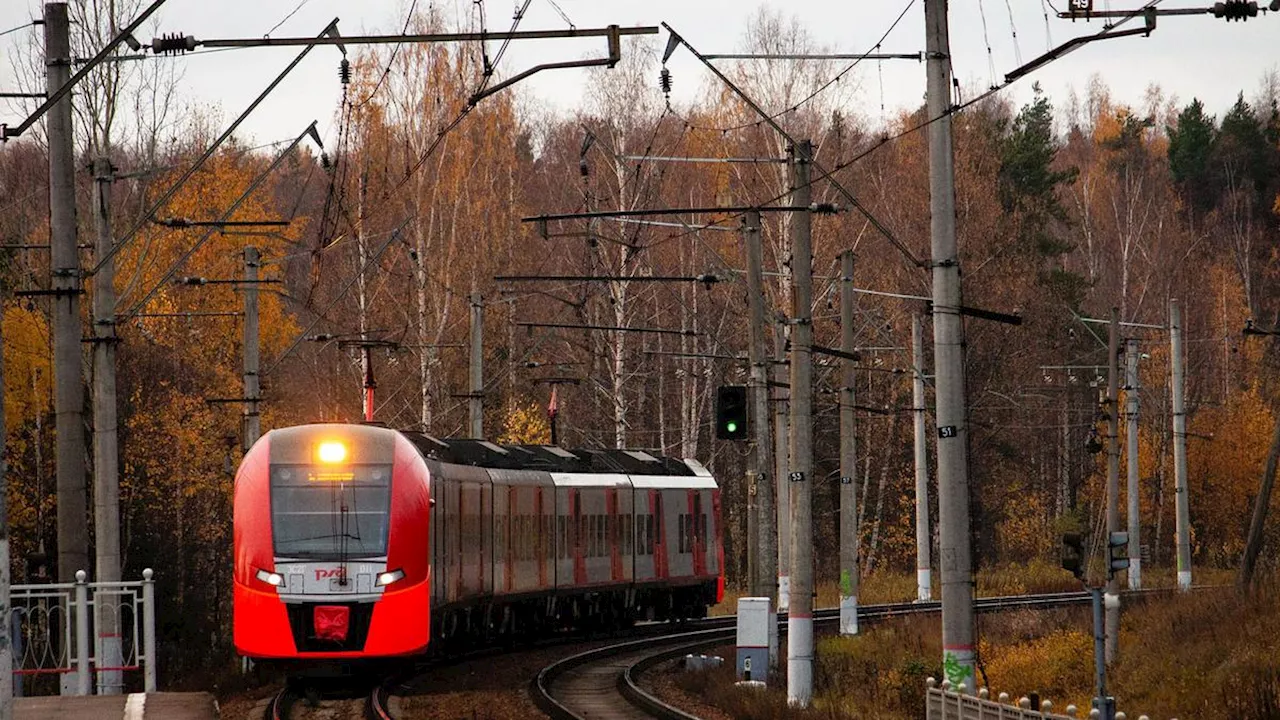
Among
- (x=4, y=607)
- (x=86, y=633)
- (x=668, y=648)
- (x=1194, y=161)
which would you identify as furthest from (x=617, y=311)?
(x=1194, y=161)

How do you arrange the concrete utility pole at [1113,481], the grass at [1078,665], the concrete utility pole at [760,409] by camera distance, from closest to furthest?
the grass at [1078,665], the concrete utility pole at [760,409], the concrete utility pole at [1113,481]

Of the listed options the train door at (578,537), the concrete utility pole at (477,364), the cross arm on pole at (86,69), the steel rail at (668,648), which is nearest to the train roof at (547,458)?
the train door at (578,537)

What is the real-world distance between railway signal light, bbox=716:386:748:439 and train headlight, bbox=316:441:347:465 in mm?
5849

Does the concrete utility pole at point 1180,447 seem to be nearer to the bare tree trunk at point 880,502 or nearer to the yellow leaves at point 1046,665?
the bare tree trunk at point 880,502

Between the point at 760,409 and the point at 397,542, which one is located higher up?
the point at 760,409

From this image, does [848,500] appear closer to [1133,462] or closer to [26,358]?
[1133,462]

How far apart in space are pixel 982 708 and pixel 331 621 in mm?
8168

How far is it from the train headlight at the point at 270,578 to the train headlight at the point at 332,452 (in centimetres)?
138

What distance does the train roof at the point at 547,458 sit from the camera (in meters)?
25.9

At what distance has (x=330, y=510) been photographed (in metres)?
22.6

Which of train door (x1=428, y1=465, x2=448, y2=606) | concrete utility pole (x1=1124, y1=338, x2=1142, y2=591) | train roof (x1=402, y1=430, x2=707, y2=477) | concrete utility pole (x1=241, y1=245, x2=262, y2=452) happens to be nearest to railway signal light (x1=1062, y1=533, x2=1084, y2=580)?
train door (x1=428, y1=465, x2=448, y2=606)

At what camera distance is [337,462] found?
75.3 ft

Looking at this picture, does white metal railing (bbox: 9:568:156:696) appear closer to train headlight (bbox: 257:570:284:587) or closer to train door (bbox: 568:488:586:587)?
train headlight (bbox: 257:570:284:587)

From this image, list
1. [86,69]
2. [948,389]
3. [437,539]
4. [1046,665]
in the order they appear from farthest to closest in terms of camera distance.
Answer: [1046,665], [437,539], [948,389], [86,69]
